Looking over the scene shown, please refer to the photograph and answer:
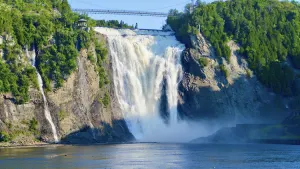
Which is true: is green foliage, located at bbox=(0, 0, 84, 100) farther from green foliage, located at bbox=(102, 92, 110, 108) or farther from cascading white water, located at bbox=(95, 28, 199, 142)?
cascading white water, located at bbox=(95, 28, 199, 142)

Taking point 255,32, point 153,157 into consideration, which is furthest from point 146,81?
point 153,157

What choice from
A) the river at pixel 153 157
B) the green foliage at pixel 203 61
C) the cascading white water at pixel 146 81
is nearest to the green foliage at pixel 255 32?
the green foliage at pixel 203 61

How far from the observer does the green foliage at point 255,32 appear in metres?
140

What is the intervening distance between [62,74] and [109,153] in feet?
101

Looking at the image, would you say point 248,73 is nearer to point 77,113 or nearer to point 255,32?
point 255,32

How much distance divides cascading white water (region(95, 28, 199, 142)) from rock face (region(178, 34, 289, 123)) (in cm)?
225

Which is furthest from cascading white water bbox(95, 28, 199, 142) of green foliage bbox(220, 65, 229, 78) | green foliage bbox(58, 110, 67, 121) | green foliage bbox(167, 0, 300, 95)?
green foliage bbox(58, 110, 67, 121)

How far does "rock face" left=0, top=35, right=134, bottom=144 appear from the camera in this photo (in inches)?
4107

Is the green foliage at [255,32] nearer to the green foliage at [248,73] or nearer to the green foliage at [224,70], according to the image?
the green foliage at [248,73]

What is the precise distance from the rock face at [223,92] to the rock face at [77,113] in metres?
16.0

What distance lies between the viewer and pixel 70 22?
Answer: 11938 centimetres

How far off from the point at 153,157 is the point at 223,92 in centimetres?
5464

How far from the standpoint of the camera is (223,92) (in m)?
132

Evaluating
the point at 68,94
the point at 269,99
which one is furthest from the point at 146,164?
the point at 269,99
